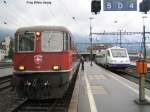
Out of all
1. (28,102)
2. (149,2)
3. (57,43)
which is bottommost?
(28,102)

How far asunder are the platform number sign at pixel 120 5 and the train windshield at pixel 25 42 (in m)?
17.3

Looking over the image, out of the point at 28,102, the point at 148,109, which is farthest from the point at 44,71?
the point at 148,109

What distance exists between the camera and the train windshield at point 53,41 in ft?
54.4

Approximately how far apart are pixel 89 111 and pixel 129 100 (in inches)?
115

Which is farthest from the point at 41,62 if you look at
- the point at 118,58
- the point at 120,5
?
the point at 118,58

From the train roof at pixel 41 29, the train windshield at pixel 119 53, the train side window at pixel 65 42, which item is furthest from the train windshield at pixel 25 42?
the train windshield at pixel 119 53

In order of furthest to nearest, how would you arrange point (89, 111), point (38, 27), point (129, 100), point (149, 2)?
point (149, 2) → point (38, 27) → point (129, 100) → point (89, 111)

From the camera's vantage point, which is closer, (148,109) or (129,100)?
(148,109)

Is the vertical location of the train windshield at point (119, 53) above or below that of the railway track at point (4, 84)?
above

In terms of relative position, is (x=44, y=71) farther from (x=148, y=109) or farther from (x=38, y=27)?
(x=148, y=109)

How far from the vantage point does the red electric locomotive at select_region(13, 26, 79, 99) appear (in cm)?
1581

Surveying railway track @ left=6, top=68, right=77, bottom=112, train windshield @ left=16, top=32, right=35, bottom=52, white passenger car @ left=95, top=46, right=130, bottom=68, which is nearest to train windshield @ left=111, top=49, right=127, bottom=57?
white passenger car @ left=95, top=46, right=130, bottom=68

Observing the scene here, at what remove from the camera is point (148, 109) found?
13.5 meters

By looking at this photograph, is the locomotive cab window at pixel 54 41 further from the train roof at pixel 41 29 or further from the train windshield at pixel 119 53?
the train windshield at pixel 119 53
